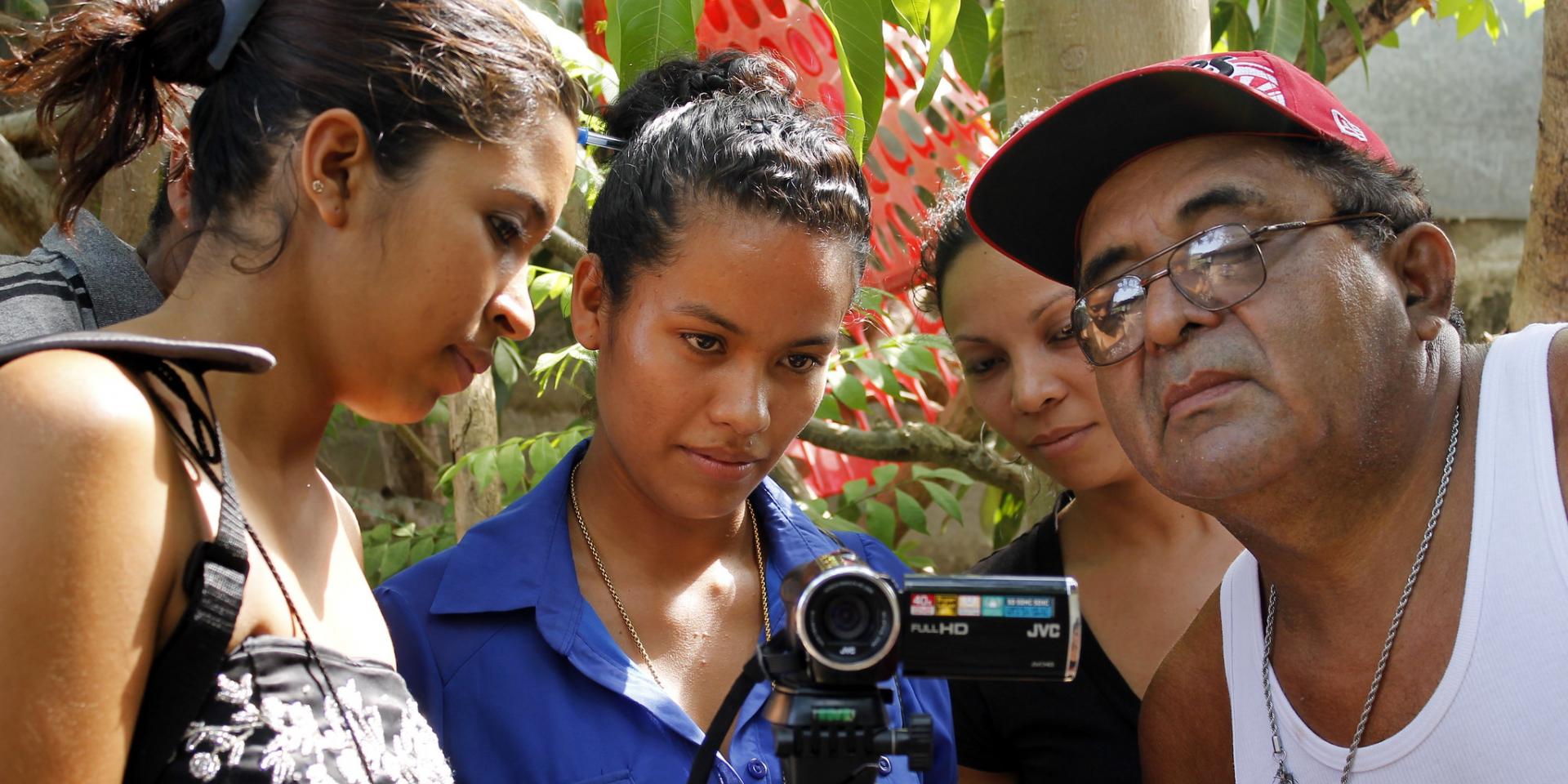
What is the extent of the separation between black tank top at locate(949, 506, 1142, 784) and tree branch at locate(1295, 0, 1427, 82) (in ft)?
7.32

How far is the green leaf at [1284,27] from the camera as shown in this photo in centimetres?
312

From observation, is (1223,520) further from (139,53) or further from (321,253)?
(139,53)

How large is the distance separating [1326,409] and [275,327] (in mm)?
1309

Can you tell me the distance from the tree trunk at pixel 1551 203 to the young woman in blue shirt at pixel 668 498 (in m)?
1.79

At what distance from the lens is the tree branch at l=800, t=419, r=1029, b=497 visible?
3.48 metres

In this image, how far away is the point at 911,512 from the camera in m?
3.18

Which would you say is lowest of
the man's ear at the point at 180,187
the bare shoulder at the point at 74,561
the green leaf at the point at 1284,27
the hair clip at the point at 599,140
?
the bare shoulder at the point at 74,561

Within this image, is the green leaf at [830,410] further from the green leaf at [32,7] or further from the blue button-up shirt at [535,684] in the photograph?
the green leaf at [32,7]

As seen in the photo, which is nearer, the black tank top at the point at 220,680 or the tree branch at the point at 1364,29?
the black tank top at the point at 220,680

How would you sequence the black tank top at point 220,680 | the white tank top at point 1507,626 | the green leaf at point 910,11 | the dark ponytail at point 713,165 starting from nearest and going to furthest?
the black tank top at point 220,680, the white tank top at point 1507,626, the dark ponytail at point 713,165, the green leaf at point 910,11

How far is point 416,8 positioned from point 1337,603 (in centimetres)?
144

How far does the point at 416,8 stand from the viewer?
1.71m

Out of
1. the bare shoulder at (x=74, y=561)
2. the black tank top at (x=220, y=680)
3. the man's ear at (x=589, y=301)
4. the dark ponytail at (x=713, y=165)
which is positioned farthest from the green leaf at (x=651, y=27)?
the bare shoulder at (x=74, y=561)

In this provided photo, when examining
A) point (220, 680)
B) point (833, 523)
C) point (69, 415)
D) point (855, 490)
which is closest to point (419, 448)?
point (855, 490)
